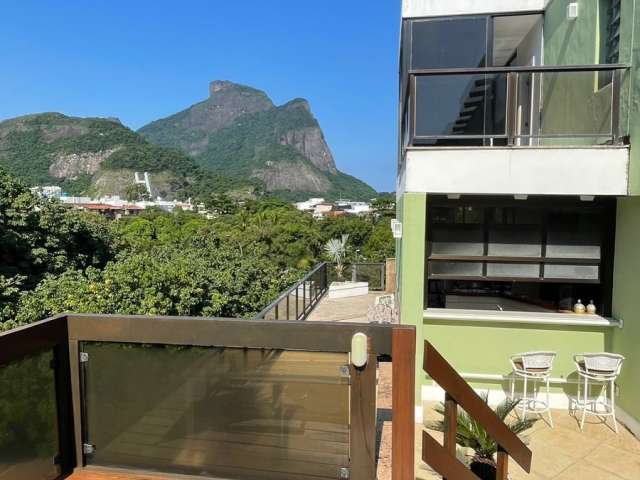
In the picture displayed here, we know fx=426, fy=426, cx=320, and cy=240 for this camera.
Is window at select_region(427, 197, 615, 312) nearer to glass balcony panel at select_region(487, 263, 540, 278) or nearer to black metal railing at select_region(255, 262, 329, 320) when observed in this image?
glass balcony panel at select_region(487, 263, 540, 278)

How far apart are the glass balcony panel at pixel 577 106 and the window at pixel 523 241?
83 cm

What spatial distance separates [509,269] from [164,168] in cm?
10503

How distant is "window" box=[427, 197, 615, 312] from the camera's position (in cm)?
521

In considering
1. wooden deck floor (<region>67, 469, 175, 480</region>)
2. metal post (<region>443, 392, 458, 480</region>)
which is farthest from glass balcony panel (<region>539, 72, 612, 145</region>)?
wooden deck floor (<region>67, 469, 175, 480</region>)

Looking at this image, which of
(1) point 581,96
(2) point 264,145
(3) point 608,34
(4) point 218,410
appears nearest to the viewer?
(4) point 218,410

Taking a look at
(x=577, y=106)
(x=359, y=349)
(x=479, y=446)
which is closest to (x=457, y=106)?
(x=577, y=106)

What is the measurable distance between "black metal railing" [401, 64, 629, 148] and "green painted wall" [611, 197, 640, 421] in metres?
0.90

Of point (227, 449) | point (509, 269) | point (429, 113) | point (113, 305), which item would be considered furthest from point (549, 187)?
point (113, 305)

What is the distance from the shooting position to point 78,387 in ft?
8.18

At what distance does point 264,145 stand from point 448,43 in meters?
147

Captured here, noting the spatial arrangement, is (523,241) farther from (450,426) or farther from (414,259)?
(450,426)

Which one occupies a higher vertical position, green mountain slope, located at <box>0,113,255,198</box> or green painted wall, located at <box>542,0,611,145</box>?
green mountain slope, located at <box>0,113,255,198</box>

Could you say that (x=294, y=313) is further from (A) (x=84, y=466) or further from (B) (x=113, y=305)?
(A) (x=84, y=466)

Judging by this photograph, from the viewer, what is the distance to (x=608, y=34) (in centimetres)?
485
